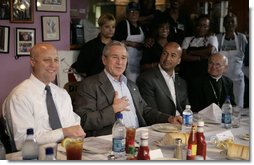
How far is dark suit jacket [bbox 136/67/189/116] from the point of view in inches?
88.0

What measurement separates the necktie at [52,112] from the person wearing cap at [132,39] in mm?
606

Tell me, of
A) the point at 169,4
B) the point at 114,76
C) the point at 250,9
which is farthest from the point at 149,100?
the point at 250,9

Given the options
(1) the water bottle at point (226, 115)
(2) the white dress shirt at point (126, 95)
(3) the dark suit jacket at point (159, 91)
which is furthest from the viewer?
(3) the dark suit jacket at point (159, 91)

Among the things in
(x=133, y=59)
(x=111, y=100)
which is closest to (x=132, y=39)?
(x=133, y=59)

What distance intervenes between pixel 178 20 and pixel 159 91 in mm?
487

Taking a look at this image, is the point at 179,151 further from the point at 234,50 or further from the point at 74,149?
the point at 234,50

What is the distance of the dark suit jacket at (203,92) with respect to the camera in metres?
2.02

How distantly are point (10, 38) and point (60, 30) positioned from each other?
0.24 meters

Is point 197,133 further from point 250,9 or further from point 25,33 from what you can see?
point 25,33

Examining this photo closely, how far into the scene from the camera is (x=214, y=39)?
197cm

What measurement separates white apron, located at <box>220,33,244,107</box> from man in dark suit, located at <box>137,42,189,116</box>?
1.08 ft

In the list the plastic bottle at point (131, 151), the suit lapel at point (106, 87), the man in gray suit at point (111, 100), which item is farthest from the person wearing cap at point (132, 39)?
the plastic bottle at point (131, 151)

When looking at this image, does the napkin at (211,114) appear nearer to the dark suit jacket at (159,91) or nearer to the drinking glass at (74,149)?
the dark suit jacket at (159,91)

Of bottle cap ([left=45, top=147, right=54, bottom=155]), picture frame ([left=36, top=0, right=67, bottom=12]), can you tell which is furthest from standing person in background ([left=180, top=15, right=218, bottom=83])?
bottle cap ([left=45, top=147, right=54, bottom=155])
